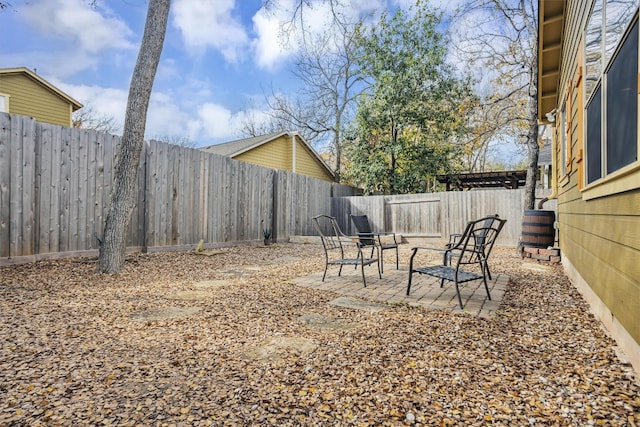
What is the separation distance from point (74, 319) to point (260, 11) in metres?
6.91

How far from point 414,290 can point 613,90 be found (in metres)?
2.30

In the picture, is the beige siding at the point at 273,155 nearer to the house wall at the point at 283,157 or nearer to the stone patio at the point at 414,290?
the house wall at the point at 283,157

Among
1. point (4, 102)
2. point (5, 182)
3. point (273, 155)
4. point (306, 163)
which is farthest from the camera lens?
point (306, 163)

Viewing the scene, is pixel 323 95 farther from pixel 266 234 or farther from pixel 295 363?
pixel 295 363

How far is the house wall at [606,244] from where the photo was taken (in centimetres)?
173

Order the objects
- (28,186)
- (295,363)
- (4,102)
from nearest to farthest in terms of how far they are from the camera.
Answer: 1. (295,363)
2. (28,186)
3. (4,102)

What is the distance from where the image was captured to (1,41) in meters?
7.31

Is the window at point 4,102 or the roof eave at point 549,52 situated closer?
the roof eave at point 549,52

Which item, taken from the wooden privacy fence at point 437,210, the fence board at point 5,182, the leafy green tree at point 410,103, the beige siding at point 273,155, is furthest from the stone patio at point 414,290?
the beige siding at point 273,155

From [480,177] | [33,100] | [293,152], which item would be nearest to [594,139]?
[480,177]

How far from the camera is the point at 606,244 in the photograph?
232cm

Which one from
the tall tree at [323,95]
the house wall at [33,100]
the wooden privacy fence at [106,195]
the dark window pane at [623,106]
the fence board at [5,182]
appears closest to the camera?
the dark window pane at [623,106]

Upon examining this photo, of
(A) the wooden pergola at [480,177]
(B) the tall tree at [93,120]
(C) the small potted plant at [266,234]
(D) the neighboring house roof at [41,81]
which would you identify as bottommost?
(C) the small potted plant at [266,234]

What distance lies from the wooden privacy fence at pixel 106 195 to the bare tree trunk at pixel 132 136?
37.2 inches
